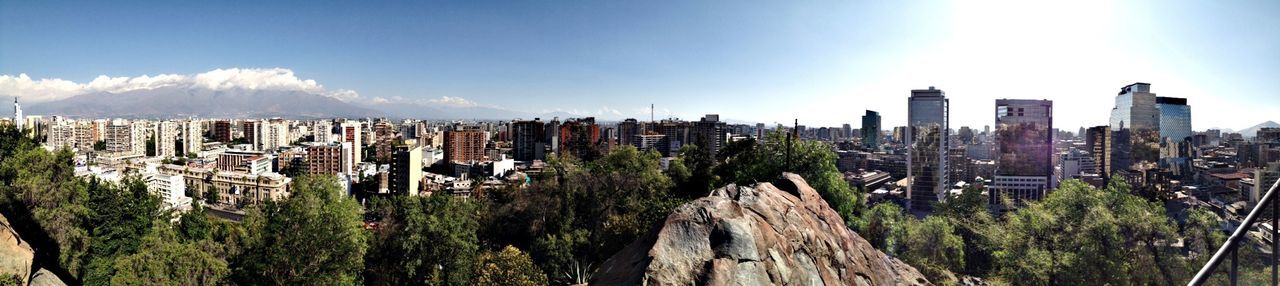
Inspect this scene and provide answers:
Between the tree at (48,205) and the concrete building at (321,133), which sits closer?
the tree at (48,205)

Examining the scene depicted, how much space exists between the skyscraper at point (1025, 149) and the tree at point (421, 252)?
152 ft

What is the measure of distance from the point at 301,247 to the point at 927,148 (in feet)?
171

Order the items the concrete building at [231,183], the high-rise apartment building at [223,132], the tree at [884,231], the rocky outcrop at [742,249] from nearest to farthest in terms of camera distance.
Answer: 1. the rocky outcrop at [742,249]
2. the tree at [884,231]
3. the concrete building at [231,183]
4. the high-rise apartment building at [223,132]

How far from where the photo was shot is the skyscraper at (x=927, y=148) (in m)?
50.0

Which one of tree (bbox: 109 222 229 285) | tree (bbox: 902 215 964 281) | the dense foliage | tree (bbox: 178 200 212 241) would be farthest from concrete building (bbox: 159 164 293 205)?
tree (bbox: 902 215 964 281)

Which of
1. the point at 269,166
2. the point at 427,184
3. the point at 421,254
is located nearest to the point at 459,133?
the point at 427,184

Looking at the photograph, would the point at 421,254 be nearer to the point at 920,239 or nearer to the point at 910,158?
the point at 920,239

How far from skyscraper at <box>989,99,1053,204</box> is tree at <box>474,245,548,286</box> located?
152ft

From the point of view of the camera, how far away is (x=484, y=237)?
17.3 meters

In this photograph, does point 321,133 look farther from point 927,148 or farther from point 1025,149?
point 1025,149

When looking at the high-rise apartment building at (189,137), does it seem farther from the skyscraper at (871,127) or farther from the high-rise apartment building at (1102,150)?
the high-rise apartment building at (1102,150)

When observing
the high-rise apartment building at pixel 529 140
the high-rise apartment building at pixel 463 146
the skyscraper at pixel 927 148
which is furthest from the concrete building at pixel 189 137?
the skyscraper at pixel 927 148

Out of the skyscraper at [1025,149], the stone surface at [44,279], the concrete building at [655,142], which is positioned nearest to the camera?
the stone surface at [44,279]

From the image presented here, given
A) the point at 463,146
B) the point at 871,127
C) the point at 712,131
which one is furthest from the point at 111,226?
the point at 871,127
